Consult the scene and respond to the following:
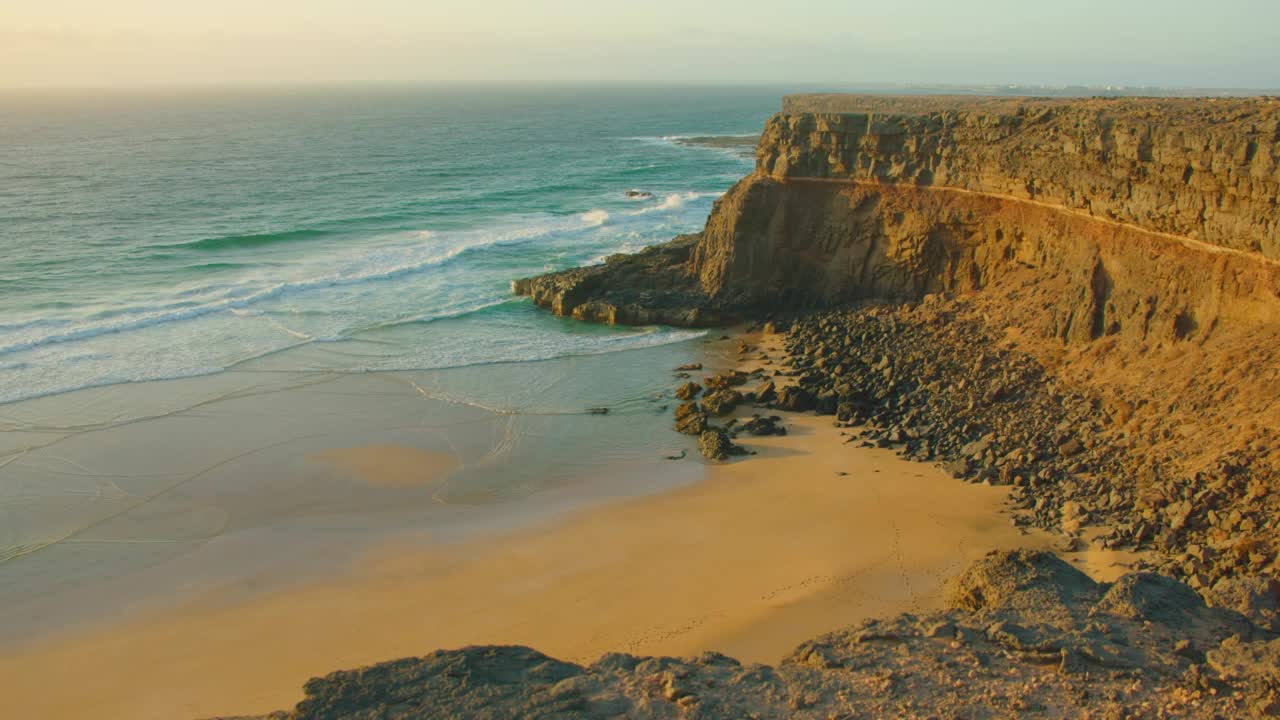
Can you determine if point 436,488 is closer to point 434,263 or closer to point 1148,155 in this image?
point 1148,155

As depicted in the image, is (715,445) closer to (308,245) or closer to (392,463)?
(392,463)

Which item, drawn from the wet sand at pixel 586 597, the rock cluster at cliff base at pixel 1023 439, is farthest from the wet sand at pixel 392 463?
the rock cluster at cliff base at pixel 1023 439

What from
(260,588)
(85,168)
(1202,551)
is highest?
(85,168)

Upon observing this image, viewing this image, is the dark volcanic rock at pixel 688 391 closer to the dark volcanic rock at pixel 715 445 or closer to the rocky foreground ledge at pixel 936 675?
the dark volcanic rock at pixel 715 445

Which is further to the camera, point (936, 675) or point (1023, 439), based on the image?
point (1023, 439)

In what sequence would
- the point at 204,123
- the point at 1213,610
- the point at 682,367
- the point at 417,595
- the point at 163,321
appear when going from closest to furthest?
the point at 1213,610
the point at 417,595
the point at 682,367
the point at 163,321
the point at 204,123

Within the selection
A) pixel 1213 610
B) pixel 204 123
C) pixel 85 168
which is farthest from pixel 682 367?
pixel 204 123

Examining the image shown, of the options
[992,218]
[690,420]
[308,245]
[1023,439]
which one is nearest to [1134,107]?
[992,218]
